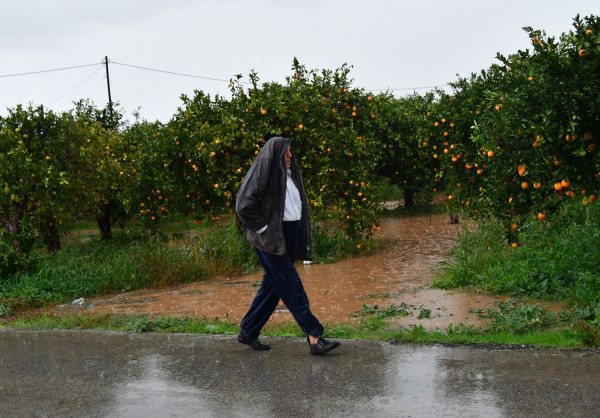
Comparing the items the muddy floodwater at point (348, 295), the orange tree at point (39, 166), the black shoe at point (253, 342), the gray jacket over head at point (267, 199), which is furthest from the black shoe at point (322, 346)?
the orange tree at point (39, 166)

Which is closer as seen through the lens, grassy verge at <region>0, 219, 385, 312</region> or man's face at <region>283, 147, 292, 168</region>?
man's face at <region>283, 147, 292, 168</region>

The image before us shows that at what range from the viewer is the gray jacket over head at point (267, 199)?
489 centimetres

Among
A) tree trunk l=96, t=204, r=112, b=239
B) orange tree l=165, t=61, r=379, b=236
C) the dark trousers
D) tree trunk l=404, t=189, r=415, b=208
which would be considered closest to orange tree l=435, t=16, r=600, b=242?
the dark trousers

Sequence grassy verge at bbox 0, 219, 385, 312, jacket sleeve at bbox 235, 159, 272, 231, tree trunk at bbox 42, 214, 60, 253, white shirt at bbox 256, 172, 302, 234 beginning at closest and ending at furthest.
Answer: jacket sleeve at bbox 235, 159, 272, 231, white shirt at bbox 256, 172, 302, 234, grassy verge at bbox 0, 219, 385, 312, tree trunk at bbox 42, 214, 60, 253

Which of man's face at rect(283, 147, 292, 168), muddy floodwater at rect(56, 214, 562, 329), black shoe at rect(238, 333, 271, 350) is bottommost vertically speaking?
muddy floodwater at rect(56, 214, 562, 329)

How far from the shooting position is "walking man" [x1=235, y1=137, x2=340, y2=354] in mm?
4898

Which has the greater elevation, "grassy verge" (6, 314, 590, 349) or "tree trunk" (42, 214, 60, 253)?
"tree trunk" (42, 214, 60, 253)

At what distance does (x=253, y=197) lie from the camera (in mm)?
4875

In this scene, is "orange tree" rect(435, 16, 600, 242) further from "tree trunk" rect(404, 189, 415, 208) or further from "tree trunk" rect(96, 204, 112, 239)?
"tree trunk" rect(404, 189, 415, 208)

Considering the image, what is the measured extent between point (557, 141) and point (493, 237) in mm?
4729

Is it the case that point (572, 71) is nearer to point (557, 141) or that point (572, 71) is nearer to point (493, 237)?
point (557, 141)

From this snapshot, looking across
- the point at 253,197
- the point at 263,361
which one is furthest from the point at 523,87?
the point at 263,361

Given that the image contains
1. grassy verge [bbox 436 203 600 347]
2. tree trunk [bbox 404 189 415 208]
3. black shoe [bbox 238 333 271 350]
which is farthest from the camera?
tree trunk [bbox 404 189 415 208]

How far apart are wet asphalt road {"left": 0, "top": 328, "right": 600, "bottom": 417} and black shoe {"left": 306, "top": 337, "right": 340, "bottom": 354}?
6cm
